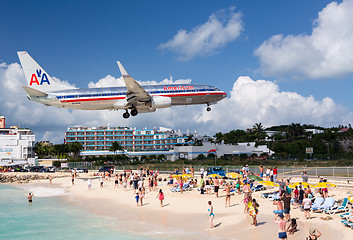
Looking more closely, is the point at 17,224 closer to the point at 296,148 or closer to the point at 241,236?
the point at 241,236

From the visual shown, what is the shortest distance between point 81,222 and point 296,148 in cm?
8865

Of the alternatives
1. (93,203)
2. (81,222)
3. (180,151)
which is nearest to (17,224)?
(81,222)

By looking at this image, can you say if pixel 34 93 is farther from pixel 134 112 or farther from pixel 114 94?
pixel 134 112

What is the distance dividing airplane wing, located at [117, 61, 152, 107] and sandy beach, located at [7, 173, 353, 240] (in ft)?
33.3

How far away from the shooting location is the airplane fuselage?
36938mm

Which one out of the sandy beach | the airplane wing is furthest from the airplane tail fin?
the sandy beach

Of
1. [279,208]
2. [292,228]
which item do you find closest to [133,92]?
[279,208]

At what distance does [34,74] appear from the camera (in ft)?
134

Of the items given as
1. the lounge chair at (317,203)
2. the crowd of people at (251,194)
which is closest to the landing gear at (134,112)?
the crowd of people at (251,194)

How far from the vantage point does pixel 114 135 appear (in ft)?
522

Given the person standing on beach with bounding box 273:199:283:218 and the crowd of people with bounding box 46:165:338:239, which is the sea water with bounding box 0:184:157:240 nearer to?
the crowd of people with bounding box 46:165:338:239

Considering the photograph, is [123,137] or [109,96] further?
[123,137]

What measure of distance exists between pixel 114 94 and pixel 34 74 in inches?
427

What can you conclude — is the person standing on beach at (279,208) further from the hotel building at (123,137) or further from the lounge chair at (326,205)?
the hotel building at (123,137)
